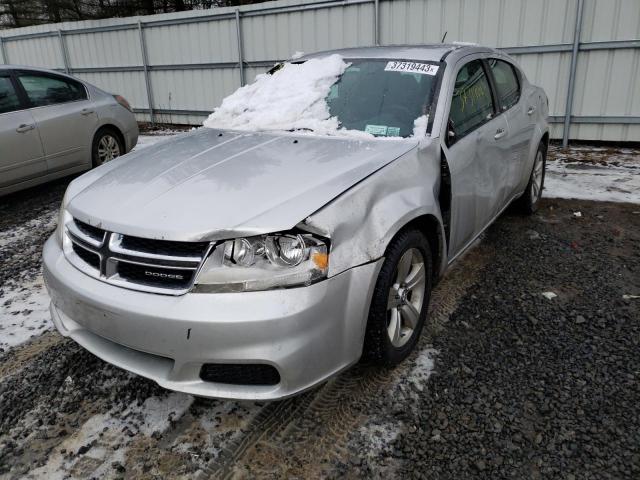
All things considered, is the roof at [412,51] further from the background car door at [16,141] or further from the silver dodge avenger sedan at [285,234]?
the background car door at [16,141]

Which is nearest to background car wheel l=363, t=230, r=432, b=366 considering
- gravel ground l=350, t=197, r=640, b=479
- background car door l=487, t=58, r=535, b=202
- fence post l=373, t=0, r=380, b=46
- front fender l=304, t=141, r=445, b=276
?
front fender l=304, t=141, r=445, b=276

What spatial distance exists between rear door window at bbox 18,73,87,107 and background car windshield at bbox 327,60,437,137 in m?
4.24

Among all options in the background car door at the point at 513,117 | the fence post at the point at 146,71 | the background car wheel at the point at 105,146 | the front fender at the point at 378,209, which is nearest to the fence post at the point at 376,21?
the background car wheel at the point at 105,146

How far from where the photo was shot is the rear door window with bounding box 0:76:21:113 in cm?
571

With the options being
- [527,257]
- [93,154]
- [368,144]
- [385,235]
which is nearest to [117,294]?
[385,235]

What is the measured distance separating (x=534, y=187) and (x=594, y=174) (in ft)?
7.09

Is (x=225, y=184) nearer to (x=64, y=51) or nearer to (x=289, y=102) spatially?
(x=289, y=102)

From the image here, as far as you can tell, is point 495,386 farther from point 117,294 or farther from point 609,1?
point 609,1


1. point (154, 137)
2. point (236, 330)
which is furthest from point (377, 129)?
point (154, 137)

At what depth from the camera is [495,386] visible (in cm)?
258

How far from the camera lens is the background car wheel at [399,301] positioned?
7.86 feet

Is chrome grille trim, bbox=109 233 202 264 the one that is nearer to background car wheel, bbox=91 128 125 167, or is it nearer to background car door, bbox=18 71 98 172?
background car door, bbox=18 71 98 172

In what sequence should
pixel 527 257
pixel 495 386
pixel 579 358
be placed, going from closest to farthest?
1. pixel 495 386
2. pixel 579 358
3. pixel 527 257

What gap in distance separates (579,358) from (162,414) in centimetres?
212
